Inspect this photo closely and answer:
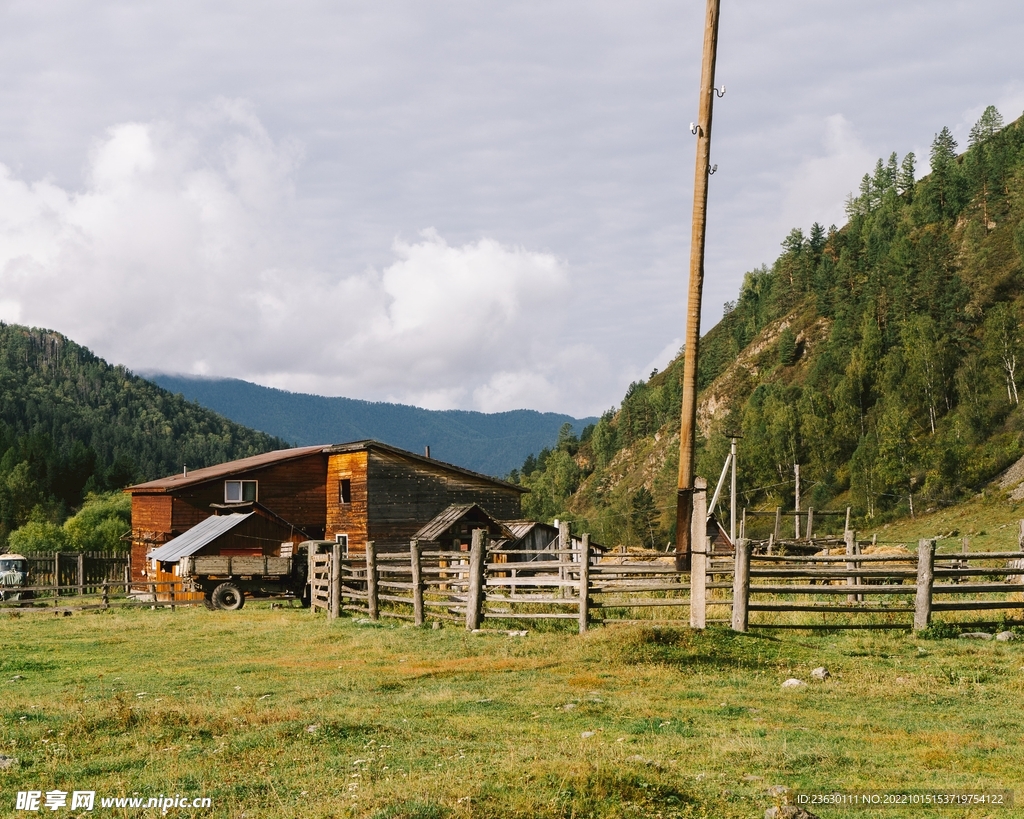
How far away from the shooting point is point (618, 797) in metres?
7.40

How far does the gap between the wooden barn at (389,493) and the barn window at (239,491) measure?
439 centimetres

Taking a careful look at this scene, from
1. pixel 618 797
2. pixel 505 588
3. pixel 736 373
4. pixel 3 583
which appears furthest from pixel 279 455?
pixel 736 373

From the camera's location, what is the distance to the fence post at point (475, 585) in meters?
21.2

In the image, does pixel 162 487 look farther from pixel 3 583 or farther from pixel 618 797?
pixel 618 797

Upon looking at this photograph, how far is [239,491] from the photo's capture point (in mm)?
53469

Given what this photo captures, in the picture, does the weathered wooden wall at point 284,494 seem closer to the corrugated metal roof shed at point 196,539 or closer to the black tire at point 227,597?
the corrugated metal roof shed at point 196,539

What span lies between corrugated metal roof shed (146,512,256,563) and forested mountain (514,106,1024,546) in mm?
32388

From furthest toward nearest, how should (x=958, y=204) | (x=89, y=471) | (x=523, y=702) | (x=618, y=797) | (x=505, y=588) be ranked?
1. (x=958, y=204)
2. (x=89, y=471)
3. (x=505, y=588)
4. (x=523, y=702)
5. (x=618, y=797)

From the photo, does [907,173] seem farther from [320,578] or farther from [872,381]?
[320,578]

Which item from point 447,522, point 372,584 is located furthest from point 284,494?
point 372,584

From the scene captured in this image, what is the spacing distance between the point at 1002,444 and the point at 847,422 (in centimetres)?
2092

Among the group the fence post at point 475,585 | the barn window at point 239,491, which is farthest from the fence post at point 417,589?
the barn window at point 239,491

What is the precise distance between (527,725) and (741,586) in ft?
28.1

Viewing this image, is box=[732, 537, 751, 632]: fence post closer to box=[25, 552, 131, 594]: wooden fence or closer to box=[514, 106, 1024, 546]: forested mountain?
box=[25, 552, 131, 594]: wooden fence
